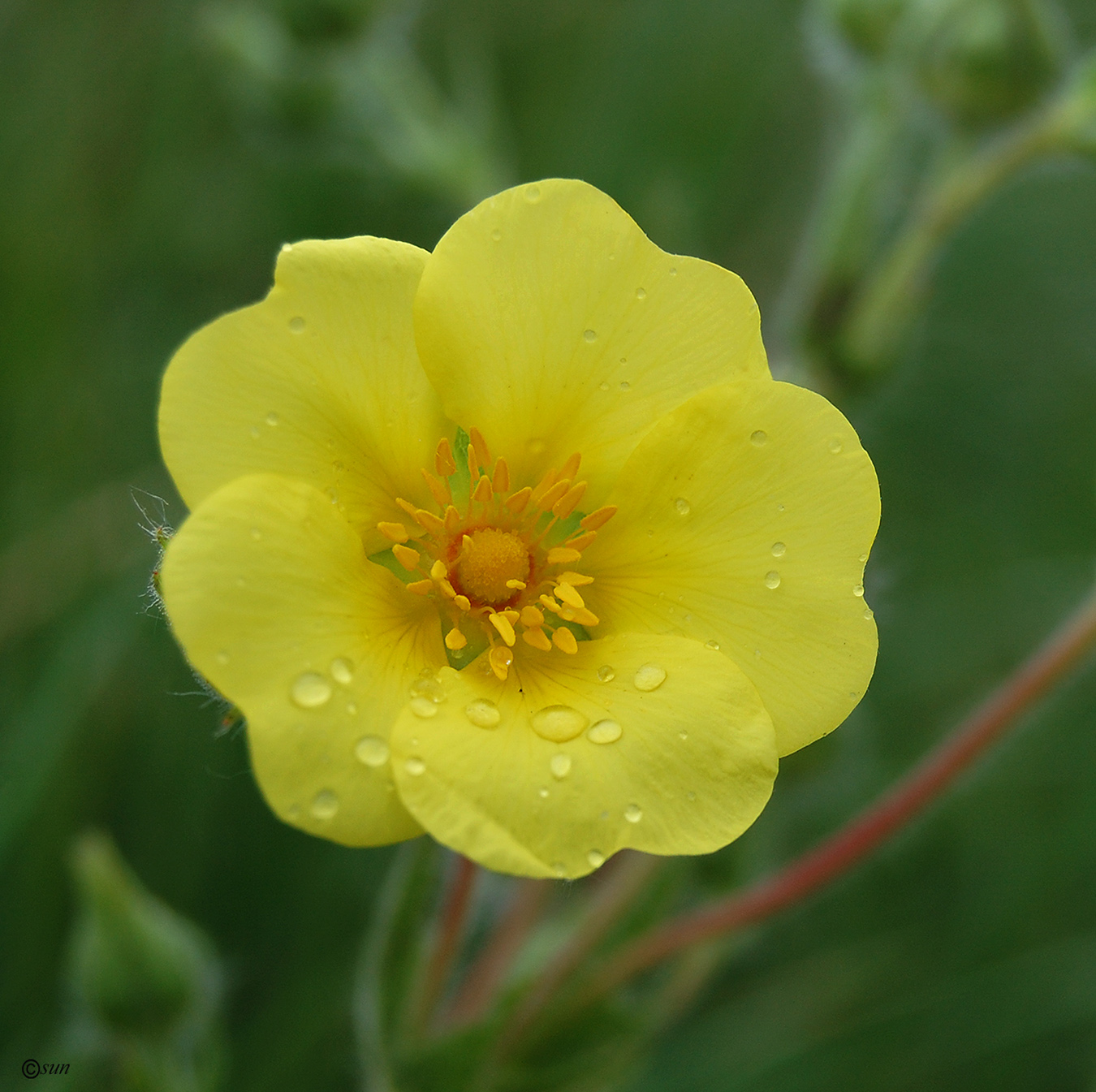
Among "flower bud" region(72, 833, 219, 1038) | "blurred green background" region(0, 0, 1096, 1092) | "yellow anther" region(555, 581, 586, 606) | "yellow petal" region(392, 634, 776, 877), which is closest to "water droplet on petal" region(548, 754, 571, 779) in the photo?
"yellow petal" region(392, 634, 776, 877)

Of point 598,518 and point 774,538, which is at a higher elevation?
point 774,538

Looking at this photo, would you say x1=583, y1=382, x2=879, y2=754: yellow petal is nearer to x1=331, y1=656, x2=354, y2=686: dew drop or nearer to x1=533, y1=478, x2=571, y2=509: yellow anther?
x1=533, y1=478, x2=571, y2=509: yellow anther

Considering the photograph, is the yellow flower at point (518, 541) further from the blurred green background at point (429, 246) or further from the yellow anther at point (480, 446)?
the blurred green background at point (429, 246)

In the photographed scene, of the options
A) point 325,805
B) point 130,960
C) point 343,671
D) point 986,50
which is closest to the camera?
point 325,805

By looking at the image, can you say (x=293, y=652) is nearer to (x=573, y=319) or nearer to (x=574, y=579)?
(x=574, y=579)

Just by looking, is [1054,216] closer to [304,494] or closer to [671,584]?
[671,584]

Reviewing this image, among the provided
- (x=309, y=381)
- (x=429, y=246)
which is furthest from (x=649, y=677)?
(x=429, y=246)
